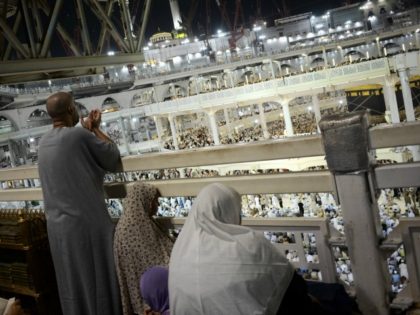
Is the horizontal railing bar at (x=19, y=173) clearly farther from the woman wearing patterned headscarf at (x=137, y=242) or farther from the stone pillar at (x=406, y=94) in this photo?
the stone pillar at (x=406, y=94)

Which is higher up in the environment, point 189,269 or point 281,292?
point 189,269

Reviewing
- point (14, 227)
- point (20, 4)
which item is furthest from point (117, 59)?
point (14, 227)

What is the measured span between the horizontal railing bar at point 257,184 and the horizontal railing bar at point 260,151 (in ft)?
0.34

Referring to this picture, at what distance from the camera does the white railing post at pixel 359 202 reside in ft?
6.98

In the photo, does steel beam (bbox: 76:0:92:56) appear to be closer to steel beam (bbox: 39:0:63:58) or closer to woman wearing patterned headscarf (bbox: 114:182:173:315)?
steel beam (bbox: 39:0:63:58)

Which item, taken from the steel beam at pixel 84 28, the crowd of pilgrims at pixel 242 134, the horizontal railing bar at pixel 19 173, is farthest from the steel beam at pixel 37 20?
Answer: the crowd of pilgrims at pixel 242 134

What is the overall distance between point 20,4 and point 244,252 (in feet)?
12.3

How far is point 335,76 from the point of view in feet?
62.7

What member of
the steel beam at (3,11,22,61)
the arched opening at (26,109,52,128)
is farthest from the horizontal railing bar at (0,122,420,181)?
the arched opening at (26,109,52,128)

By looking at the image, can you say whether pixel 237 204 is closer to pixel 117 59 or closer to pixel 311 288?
pixel 311 288

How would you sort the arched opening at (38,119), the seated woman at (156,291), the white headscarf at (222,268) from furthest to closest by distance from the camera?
the arched opening at (38,119), the seated woman at (156,291), the white headscarf at (222,268)

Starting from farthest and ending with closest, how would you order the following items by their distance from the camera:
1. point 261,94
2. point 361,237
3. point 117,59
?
1. point 261,94
2. point 117,59
3. point 361,237

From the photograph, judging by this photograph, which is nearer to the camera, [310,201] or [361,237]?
[361,237]

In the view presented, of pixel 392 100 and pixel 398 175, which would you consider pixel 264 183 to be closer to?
pixel 398 175
